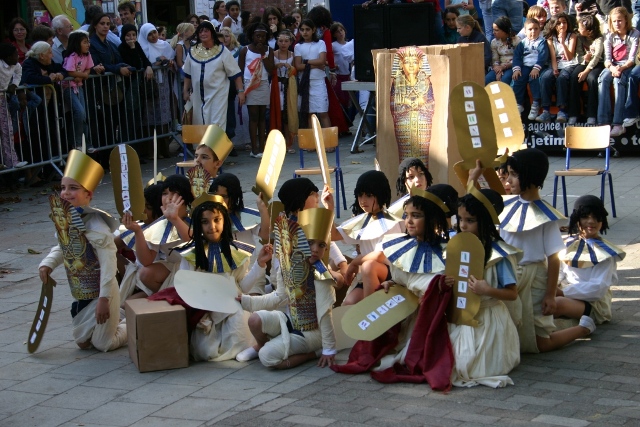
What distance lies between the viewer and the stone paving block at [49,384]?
5.54 meters

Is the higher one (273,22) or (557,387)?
(273,22)

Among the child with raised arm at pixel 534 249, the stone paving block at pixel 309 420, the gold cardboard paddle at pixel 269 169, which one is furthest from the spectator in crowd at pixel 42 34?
the stone paving block at pixel 309 420

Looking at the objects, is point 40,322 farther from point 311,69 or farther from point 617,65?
point 617,65

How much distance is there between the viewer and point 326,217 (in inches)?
222

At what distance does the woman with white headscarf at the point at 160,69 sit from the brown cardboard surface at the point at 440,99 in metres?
5.52

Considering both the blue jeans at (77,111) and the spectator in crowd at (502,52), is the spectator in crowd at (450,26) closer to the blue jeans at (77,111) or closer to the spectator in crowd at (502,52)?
the spectator in crowd at (502,52)

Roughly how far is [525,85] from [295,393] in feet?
28.8

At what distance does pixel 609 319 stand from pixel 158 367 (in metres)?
2.84

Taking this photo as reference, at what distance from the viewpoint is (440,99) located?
8188mm

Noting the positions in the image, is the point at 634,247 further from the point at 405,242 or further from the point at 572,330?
the point at 405,242

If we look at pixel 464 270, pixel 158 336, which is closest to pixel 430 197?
pixel 464 270

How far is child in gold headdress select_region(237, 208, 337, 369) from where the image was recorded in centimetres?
568

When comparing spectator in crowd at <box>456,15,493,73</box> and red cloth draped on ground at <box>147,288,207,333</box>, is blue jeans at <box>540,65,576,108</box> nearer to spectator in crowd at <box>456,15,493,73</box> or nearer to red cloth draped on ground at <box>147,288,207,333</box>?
spectator in crowd at <box>456,15,493,73</box>

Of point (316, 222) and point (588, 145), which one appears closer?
point (316, 222)
